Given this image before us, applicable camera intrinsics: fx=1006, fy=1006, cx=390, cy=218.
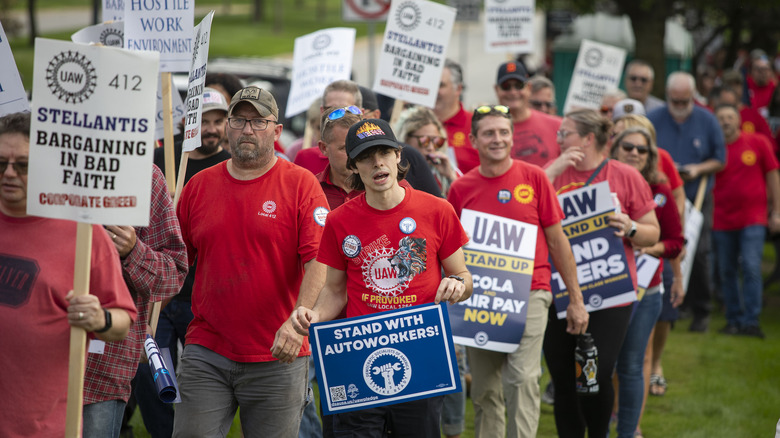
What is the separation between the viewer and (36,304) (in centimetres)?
367

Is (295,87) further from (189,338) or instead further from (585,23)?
(585,23)

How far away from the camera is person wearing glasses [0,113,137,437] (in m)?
3.65

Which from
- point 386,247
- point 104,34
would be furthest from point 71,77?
point 104,34

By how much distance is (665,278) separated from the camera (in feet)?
26.2

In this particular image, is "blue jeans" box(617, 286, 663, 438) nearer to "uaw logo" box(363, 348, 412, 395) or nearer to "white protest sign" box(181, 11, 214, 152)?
"uaw logo" box(363, 348, 412, 395)

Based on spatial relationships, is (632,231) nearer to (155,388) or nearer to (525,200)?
(525,200)

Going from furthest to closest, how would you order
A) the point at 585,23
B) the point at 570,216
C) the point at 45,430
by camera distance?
1. the point at 585,23
2. the point at 570,216
3. the point at 45,430

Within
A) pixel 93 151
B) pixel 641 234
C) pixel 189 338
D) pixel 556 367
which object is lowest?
pixel 556 367

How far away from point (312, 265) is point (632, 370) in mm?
2838

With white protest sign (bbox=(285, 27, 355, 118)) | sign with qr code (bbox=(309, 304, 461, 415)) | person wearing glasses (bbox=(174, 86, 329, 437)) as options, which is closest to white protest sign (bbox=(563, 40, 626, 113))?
white protest sign (bbox=(285, 27, 355, 118))

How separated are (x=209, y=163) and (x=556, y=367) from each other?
252 cm

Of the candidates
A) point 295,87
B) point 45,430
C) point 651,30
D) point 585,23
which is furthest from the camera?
point 585,23

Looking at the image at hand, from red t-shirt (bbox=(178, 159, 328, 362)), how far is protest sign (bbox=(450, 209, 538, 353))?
138 centimetres

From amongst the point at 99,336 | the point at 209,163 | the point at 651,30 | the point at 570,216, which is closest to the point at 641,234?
the point at 570,216
